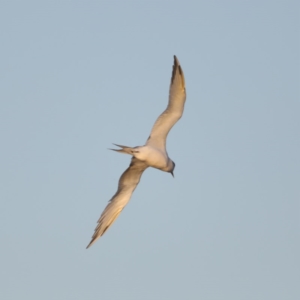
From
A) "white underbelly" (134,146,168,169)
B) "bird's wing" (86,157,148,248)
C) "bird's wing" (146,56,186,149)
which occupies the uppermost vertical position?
"bird's wing" (146,56,186,149)

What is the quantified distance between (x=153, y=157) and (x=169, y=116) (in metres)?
1.69

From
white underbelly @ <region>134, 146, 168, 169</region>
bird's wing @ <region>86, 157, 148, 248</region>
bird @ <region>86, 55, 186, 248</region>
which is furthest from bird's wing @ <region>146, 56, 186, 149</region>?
bird's wing @ <region>86, 157, 148, 248</region>

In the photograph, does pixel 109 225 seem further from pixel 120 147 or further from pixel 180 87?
pixel 180 87

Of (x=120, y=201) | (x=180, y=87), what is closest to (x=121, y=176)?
(x=120, y=201)

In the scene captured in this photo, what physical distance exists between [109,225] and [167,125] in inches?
142

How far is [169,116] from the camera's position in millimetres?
32812

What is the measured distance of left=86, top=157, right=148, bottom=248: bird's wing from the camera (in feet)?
106

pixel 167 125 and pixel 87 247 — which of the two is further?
pixel 167 125

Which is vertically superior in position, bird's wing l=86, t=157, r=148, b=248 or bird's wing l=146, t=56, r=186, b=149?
bird's wing l=146, t=56, r=186, b=149

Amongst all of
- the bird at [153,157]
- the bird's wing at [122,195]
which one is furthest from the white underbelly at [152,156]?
the bird's wing at [122,195]

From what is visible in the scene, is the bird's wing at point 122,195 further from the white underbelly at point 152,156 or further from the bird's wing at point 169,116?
the bird's wing at point 169,116

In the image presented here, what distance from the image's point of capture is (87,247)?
30.5 m

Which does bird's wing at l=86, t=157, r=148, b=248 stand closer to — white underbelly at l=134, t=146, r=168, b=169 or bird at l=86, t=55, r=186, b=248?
bird at l=86, t=55, r=186, b=248

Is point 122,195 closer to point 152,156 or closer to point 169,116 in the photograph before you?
point 152,156
